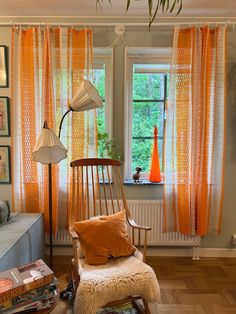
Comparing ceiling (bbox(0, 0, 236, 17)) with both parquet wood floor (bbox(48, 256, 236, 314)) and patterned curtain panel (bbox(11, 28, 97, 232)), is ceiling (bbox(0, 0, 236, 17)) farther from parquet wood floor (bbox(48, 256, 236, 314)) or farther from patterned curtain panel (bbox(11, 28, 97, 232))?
parquet wood floor (bbox(48, 256, 236, 314))

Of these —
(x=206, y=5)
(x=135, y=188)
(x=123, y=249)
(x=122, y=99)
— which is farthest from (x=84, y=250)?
(x=206, y=5)

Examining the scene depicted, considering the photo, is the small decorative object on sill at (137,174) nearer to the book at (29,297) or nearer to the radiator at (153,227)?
the radiator at (153,227)

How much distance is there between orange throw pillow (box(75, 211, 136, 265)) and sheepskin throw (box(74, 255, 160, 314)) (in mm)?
116

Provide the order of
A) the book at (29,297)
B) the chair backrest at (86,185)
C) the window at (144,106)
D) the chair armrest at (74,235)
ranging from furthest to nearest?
the window at (144,106) < the chair backrest at (86,185) < the chair armrest at (74,235) < the book at (29,297)

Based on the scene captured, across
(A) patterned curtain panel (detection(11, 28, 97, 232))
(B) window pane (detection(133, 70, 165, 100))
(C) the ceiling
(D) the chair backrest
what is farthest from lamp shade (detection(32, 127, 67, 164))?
(C) the ceiling

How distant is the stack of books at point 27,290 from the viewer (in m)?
1.21

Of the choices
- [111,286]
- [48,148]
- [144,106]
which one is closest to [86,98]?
[48,148]

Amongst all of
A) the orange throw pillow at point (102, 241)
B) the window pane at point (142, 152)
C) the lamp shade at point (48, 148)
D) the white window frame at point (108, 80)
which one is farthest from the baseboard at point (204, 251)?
the lamp shade at point (48, 148)

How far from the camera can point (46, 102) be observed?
2643mm

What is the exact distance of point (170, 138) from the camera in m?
2.71

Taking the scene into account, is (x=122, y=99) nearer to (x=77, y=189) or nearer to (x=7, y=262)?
(x=77, y=189)

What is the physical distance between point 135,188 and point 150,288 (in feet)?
4.22

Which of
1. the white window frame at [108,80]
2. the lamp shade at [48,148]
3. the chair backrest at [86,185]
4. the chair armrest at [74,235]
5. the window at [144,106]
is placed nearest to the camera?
the chair armrest at [74,235]

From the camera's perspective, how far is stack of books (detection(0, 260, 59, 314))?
3.98 feet
